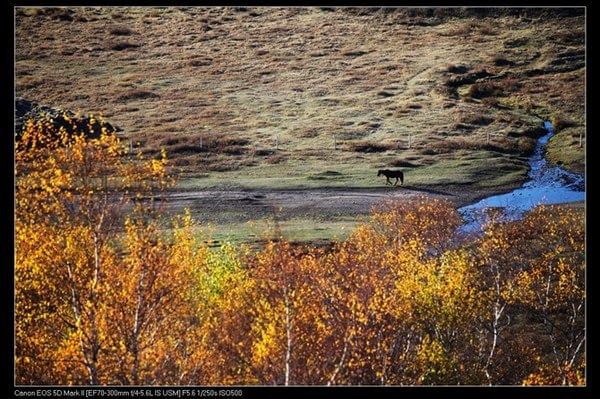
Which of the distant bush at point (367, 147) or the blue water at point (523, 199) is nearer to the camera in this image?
the blue water at point (523, 199)

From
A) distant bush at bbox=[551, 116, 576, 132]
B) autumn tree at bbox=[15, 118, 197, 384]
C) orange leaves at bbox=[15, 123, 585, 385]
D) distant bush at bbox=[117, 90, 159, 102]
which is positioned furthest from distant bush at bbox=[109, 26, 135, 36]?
distant bush at bbox=[551, 116, 576, 132]

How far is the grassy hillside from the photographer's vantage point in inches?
1013

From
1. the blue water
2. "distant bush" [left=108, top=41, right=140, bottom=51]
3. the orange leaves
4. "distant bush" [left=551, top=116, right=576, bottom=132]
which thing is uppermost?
"distant bush" [left=108, top=41, right=140, bottom=51]

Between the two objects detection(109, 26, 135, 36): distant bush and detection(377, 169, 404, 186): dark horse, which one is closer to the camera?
detection(109, 26, 135, 36): distant bush

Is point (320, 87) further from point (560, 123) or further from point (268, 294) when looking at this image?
point (560, 123)

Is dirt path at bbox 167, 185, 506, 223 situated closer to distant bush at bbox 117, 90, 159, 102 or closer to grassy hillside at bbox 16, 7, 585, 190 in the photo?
grassy hillside at bbox 16, 7, 585, 190

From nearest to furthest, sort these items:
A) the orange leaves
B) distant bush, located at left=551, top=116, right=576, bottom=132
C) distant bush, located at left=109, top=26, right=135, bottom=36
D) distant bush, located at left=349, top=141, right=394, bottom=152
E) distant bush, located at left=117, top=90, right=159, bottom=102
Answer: the orange leaves, distant bush, located at left=551, top=116, right=576, bottom=132, distant bush, located at left=109, top=26, right=135, bottom=36, distant bush, located at left=117, top=90, right=159, bottom=102, distant bush, located at left=349, top=141, right=394, bottom=152

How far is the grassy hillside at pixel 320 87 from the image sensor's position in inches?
1013

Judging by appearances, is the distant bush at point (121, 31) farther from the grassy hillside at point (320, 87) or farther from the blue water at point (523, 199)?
the blue water at point (523, 199)

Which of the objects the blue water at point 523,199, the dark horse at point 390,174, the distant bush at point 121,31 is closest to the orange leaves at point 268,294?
the blue water at point 523,199

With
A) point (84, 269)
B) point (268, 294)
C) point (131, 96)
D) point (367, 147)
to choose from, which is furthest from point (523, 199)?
point (84, 269)

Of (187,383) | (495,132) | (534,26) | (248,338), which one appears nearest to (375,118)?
(495,132)

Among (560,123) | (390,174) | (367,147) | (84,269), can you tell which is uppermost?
(560,123)

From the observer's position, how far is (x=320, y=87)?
90.2 ft
